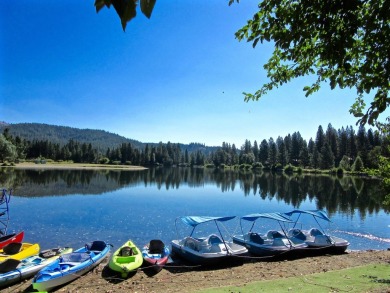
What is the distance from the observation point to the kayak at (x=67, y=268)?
13617 mm

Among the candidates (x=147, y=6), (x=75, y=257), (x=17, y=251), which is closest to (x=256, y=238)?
(x=75, y=257)

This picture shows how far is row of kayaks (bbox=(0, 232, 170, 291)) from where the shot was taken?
14.0 metres

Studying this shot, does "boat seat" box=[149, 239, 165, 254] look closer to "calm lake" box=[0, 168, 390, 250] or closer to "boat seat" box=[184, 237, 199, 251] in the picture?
"boat seat" box=[184, 237, 199, 251]

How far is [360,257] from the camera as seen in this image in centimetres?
1945

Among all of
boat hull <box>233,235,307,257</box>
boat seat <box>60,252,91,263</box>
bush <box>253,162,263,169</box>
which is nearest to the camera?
boat seat <box>60,252,91,263</box>

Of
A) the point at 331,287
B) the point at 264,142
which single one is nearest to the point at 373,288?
the point at 331,287

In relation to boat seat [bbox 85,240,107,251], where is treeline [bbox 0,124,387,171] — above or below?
above

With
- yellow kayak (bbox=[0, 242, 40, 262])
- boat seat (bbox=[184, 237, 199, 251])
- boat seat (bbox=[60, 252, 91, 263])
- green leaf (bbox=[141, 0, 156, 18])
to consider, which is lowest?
yellow kayak (bbox=[0, 242, 40, 262])

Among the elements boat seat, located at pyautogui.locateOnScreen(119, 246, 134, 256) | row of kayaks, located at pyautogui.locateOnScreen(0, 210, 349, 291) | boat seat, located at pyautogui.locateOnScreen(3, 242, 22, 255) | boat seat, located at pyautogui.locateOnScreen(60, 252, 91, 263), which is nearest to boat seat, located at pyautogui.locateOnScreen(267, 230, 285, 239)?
row of kayaks, located at pyautogui.locateOnScreen(0, 210, 349, 291)

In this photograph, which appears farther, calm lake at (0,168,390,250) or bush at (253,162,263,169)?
bush at (253,162,263,169)

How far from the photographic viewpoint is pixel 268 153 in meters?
146

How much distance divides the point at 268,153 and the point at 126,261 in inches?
5351

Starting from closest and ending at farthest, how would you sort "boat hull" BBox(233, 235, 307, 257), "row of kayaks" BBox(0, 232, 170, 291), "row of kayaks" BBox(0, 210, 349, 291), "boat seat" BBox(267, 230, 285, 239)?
"row of kayaks" BBox(0, 232, 170, 291) < "row of kayaks" BBox(0, 210, 349, 291) < "boat hull" BBox(233, 235, 307, 257) < "boat seat" BBox(267, 230, 285, 239)

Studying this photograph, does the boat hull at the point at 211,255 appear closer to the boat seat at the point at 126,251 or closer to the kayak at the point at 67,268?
the boat seat at the point at 126,251
